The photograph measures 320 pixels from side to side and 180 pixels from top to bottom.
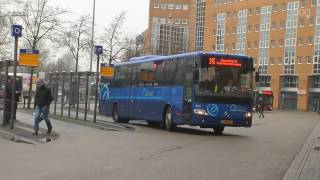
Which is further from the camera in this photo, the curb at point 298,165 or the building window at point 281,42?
the building window at point 281,42

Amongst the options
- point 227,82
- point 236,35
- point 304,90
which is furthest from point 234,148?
point 236,35

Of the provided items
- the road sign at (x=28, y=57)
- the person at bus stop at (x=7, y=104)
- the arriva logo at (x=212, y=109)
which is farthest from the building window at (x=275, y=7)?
the road sign at (x=28, y=57)

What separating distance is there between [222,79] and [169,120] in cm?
320

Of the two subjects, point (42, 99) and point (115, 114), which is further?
point (115, 114)

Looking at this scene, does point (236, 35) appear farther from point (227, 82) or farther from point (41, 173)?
point (41, 173)

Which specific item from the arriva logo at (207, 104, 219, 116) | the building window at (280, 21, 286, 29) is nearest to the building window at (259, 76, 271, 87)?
the building window at (280, 21, 286, 29)

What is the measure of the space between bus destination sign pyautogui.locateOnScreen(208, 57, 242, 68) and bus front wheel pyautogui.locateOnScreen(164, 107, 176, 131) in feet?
9.88

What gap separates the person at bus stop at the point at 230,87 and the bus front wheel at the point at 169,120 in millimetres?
2824

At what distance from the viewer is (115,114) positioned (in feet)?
101

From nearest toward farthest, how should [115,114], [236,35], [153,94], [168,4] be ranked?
1. [153,94]
2. [115,114]
3. [236,35]
4. [168,4]

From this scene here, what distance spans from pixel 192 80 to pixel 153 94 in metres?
3.78

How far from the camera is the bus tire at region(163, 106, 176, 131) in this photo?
24139 millimetres

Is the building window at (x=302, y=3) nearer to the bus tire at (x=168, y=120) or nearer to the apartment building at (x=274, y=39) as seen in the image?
the apartment building at (x=274, y=39)

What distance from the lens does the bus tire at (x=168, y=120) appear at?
24.1m
